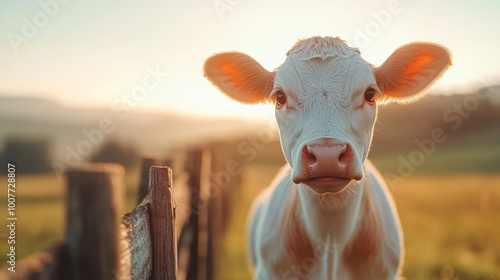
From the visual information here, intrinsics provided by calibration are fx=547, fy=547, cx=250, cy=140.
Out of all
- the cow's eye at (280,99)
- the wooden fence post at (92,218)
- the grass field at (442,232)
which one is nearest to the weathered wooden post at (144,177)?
the cow's eye at (280,99)

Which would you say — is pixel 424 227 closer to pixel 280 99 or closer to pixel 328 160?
pixel 280 99

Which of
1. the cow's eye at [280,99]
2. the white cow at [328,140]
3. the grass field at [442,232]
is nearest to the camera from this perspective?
the white cow at [328,140]

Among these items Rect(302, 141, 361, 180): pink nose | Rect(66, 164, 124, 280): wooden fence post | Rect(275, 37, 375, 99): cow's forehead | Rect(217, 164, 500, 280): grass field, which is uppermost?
Rect(275, 37, 375, 99): cow's forehead

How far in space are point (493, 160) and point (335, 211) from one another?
27.1 metres

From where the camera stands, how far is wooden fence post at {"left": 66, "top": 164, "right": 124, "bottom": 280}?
53.8 inches

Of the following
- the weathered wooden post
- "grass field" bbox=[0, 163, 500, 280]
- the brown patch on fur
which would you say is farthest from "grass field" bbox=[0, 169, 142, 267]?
the brown patch on fur

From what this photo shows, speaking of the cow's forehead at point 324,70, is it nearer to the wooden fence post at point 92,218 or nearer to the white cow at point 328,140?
the white cow at point 328,140

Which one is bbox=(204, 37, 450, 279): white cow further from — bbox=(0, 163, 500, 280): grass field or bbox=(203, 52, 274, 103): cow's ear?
bbox=(0, 163, 500, 280): grass field

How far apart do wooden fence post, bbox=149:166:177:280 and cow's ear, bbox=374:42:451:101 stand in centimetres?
188

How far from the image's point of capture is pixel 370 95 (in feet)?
11.0

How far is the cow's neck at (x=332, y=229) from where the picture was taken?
333 cm

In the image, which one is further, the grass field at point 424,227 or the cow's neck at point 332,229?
the grass field at point 424,227

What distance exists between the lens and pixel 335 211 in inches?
130

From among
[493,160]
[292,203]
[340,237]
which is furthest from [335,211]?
[493,160]
